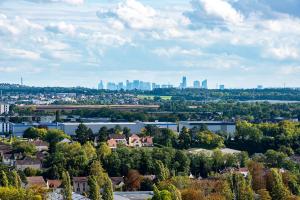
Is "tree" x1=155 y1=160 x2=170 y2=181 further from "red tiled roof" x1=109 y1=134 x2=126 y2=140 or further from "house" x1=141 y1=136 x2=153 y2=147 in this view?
"red tiled roof" x1=109 y1=134 x2=126 y2=140

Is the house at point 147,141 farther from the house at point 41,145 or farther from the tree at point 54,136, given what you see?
the house at point 41,145

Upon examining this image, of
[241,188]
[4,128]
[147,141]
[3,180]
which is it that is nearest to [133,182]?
Result: [3,180]

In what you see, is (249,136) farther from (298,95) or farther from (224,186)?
(298,95)

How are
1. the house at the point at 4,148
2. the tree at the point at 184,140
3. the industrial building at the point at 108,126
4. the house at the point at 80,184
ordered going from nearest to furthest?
the house at the point at 80,184 < the house at the point at 4,148 < the tree at the point at 184,140 < the industrial building at the point at 108,126

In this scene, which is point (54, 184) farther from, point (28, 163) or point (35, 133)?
point (35, 133)

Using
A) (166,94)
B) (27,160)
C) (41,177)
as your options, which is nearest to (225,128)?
(27,160)

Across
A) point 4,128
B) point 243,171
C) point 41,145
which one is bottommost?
point 4,128

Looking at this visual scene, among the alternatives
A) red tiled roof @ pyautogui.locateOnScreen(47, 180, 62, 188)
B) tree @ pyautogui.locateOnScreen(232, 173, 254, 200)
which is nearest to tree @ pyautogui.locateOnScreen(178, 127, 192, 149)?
red tiled roof @ pyautogui.locateOnScreen(47, 180, 62, 188)

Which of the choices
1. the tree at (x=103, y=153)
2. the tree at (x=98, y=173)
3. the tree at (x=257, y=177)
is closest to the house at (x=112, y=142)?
the tree at (x=103, y=153)
